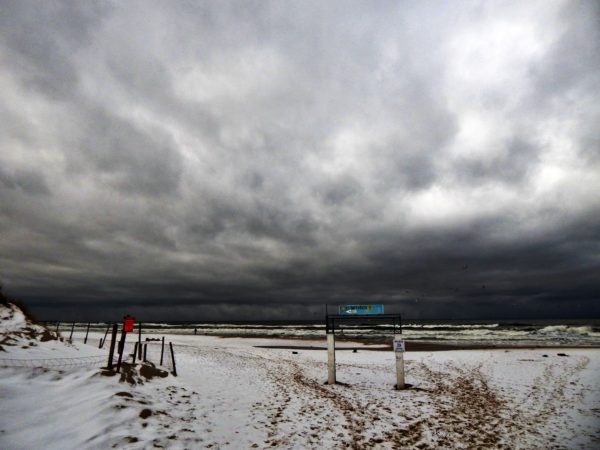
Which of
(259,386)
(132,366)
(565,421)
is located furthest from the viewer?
(259,386)

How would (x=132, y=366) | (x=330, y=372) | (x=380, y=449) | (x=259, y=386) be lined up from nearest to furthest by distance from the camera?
(x=380, y=449)
(x=132, y=366)
(x=259, y=386)
(x=330, y=372)

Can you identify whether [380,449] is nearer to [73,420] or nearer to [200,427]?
[200,427]

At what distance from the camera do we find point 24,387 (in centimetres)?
1091

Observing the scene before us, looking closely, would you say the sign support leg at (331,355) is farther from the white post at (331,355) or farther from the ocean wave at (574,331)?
the ocean wave at (574,331)

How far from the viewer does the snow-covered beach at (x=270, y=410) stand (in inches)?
375

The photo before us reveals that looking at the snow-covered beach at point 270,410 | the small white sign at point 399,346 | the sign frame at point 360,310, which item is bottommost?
the snow-covered beach at point 270,410

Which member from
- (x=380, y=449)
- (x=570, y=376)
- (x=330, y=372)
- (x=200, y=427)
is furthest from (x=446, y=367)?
(x=200, y=427)

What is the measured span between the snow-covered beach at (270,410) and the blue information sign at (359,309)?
405 cm

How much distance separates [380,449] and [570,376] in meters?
19.6

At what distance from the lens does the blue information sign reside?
1898 centimetres

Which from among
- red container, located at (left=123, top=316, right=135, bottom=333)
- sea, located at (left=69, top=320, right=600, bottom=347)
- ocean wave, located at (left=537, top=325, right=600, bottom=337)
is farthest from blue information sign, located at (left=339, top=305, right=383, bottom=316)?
ocean wave, located at (left=537, top=325, right=600, bottom=337)

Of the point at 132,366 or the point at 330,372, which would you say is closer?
the point at 132,366

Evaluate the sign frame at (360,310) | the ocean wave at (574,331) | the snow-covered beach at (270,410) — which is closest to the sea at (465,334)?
the ocean wave at (574,331)

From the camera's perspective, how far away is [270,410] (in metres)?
13.2
